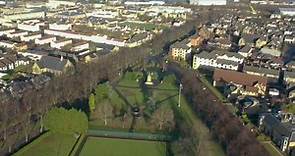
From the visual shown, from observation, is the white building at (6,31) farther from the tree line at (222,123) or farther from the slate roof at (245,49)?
the slate roof at (245,49)

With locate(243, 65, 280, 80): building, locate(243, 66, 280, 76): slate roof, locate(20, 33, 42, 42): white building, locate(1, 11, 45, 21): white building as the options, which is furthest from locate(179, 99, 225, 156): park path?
locate(1, 11, 45, 21): white building

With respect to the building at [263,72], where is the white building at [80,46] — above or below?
above

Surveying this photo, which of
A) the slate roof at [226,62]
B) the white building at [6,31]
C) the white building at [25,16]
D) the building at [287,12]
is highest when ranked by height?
the building at [287,12]

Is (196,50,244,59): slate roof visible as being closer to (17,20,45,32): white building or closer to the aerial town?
the aerial town

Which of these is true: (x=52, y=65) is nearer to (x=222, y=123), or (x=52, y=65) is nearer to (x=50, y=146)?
(x=50, y=146)

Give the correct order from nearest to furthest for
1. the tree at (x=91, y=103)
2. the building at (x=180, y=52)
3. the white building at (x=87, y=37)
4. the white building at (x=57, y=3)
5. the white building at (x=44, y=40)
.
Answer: the tree at (x=91, y=103), the building at (x=180, y=52), the white building at (x=44, y=40), the white building at (x=87, y=37), the white building at (x=57, y=3)

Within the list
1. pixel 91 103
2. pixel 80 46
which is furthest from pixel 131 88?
pixel 80 46

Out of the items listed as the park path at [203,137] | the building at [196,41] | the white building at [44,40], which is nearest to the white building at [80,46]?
the white building at [44,40]

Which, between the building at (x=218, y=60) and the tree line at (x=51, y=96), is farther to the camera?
the building at (x=218, y=60)

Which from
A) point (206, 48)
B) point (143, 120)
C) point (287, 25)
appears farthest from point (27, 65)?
point (287, 25)
